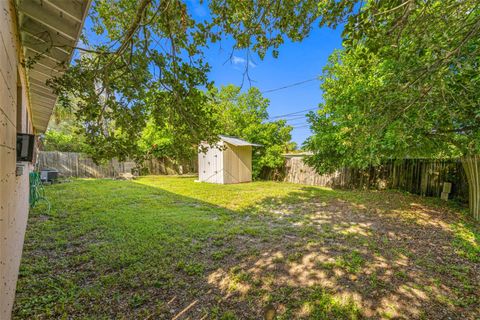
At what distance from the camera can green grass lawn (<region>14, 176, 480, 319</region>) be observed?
2191 mm

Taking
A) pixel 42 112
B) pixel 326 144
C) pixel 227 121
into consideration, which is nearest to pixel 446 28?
pixel 326 144

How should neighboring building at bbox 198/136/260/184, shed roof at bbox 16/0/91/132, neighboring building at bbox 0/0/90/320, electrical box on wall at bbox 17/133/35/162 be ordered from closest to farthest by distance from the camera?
1. neighboring building at bbox 0/0/90/320
2. shed roof at bbox 16/0/91/132
3. electrical box on wall at bbox 17/133/35/162
4. neighboring building at bbox 198/136/260/184

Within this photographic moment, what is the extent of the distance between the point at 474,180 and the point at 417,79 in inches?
178

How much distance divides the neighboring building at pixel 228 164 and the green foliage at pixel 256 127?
34.2 inches

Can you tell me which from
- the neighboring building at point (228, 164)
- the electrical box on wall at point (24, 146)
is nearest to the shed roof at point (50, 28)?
the electrical box on wall at point (24, 146)

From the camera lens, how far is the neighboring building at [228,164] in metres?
12.0

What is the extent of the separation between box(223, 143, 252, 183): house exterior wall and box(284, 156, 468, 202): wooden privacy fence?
136 inches

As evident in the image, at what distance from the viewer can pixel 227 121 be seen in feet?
55.9

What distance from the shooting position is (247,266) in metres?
2.96

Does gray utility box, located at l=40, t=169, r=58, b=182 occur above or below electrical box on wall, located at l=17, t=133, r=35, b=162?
below

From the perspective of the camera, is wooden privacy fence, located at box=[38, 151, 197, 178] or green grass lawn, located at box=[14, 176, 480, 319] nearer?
green grass lawn, located at box=[14, 176, 480, 319]

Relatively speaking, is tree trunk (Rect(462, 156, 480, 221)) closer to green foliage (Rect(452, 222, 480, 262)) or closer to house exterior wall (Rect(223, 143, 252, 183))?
green foliage (Rect(452, 222, 480, 262))

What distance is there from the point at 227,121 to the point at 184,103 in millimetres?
14396

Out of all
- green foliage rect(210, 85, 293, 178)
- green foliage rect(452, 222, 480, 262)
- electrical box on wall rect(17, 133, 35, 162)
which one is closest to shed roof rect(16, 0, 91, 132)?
electrical box on wall rect(17, 133, 35, 162)
